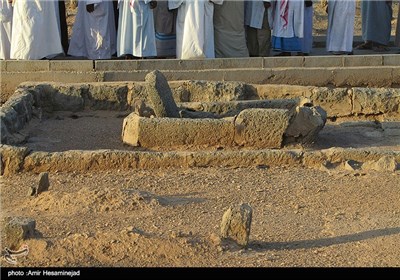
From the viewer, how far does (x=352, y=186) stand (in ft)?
26.2

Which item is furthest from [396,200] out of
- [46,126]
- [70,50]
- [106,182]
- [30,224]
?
[70,50]

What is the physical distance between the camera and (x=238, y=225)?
6.30 meters

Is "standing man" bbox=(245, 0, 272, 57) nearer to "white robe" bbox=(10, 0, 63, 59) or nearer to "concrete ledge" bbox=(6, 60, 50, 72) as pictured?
"white robe" bbox=(10, 0, 63, 59)

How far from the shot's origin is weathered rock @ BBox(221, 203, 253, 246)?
20.7ft

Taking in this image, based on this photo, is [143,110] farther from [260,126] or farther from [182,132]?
[260,126]

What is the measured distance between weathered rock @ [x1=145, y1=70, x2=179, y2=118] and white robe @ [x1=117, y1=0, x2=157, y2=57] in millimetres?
3205

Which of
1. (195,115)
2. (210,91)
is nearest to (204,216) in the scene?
(195,115)

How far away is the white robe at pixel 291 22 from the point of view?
13.2m

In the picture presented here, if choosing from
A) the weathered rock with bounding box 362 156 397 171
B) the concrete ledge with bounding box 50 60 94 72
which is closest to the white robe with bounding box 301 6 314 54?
the concrete ledge with bounding box 50 60 94 72

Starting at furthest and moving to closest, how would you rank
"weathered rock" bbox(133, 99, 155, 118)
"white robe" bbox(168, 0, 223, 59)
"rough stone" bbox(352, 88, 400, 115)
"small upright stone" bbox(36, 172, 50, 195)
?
"white robe" bbox(168, 0, 223, 59) < "rough stone" bbox(352, 88, 400, 115) < "weathered rock" bbox(133, 99, 155, 118) < "small upright stone" bbox(36, 172, 50, 195)

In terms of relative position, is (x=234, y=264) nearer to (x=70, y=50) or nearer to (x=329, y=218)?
(x=329, y=218)

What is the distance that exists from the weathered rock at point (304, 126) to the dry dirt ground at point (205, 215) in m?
0.86

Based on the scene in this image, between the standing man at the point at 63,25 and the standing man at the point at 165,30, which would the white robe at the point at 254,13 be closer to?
the standing man at the point at 165,30
